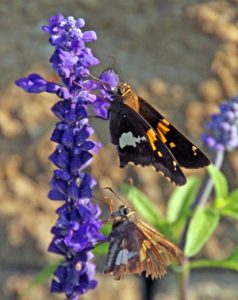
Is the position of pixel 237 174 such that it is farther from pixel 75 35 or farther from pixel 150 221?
pixel 75 35

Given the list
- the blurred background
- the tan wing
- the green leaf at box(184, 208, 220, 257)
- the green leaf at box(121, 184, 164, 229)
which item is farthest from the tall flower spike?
the blurred background

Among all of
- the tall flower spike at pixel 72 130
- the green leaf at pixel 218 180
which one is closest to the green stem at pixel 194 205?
the green leaf at pixel 218 180

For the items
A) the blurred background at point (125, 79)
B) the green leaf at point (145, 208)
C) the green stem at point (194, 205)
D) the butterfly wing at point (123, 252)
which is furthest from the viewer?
the blurred background at point (125, 79)

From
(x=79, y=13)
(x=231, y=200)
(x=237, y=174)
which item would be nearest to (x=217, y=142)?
(x=231, y=200)

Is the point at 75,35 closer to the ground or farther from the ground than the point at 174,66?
closer to the ground

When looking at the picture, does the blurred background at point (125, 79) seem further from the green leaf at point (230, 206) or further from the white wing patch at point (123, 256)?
the white wing patch at point (123, 256)
